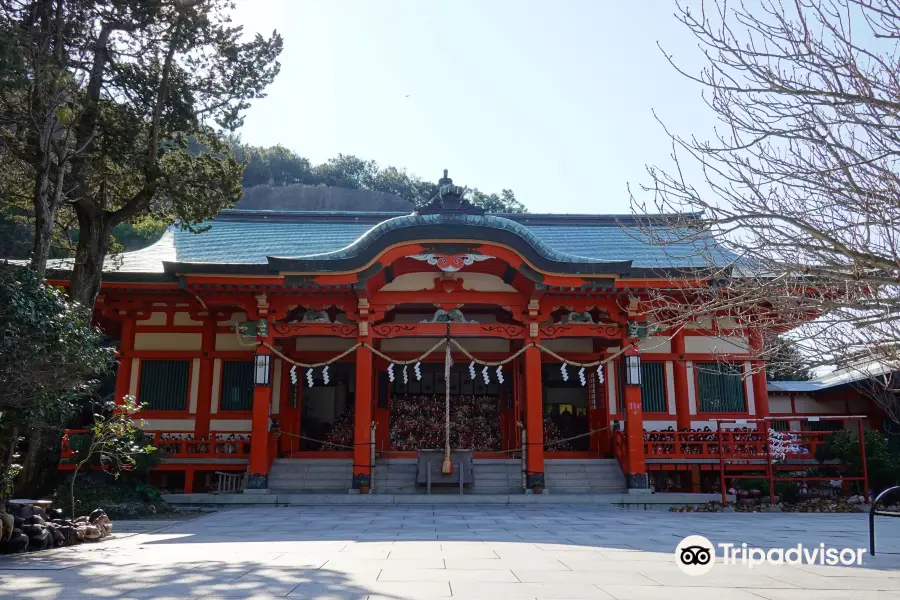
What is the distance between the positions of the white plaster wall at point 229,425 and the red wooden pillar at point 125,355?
2138 mm

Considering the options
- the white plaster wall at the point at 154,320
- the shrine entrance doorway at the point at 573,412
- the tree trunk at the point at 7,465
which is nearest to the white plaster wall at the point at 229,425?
the white plaster wall at the point at 154,320

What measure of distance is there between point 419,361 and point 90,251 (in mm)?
7034

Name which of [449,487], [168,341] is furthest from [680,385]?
[168,341]

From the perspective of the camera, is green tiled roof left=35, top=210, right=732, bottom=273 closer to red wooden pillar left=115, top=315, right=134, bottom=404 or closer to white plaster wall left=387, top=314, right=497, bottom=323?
red wooden pillar left=115, top=315, right=134, bottom=404

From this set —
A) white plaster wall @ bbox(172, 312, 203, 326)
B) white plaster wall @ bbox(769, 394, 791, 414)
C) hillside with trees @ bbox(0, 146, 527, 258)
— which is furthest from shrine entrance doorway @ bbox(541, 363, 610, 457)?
hillside with trees @ bbox(0, 146, 527, 258)

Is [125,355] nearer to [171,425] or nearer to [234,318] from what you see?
[171,425]

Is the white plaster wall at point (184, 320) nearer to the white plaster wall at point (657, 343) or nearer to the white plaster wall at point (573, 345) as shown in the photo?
the white plaster wall at point (573, 345)

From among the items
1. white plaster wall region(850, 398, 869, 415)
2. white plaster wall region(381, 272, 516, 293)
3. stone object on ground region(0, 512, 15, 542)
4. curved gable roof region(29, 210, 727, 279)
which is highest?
curved gable roof region(29, 210, 727, 279)

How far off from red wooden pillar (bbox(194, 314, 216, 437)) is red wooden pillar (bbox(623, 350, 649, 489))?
958cm

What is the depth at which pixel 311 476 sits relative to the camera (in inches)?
573

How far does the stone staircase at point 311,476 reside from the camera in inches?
560

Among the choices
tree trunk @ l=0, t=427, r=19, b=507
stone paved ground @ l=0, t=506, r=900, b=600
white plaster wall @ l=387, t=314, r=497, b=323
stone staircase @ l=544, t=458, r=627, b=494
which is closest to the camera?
stone paved ground @ l=0, t=506, r=900, b=600

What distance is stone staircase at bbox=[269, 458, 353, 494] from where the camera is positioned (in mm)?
14227

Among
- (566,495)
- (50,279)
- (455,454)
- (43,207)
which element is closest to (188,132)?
(43,207)
